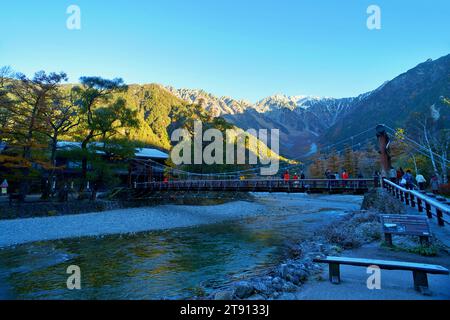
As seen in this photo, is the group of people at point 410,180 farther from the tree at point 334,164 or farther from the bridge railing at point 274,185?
the tree at point 334,164

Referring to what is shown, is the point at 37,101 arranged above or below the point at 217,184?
above

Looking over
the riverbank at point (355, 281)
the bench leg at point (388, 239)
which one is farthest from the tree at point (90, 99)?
the bench leg at point (388, 239)

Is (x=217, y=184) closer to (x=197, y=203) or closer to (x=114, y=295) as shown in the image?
(x=197, y=203)

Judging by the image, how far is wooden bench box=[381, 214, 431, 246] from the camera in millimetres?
5402

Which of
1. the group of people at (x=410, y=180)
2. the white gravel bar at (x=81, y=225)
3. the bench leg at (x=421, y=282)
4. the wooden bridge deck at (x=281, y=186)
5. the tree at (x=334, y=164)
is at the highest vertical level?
the tree at (x=334, y=164)

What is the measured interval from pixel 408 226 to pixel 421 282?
2259 millimetres

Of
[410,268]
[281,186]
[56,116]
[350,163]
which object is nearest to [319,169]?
[350,163]

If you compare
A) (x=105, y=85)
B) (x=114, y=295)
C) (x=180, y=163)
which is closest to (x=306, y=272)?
(x=114, y=295)

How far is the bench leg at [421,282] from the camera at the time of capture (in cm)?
357

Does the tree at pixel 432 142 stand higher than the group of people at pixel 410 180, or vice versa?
the tree at pixel 432 142

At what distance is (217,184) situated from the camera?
69.4 feet

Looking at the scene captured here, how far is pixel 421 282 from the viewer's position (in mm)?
3645

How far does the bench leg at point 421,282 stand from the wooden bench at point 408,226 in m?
2.15

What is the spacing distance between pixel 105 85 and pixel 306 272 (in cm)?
2190
